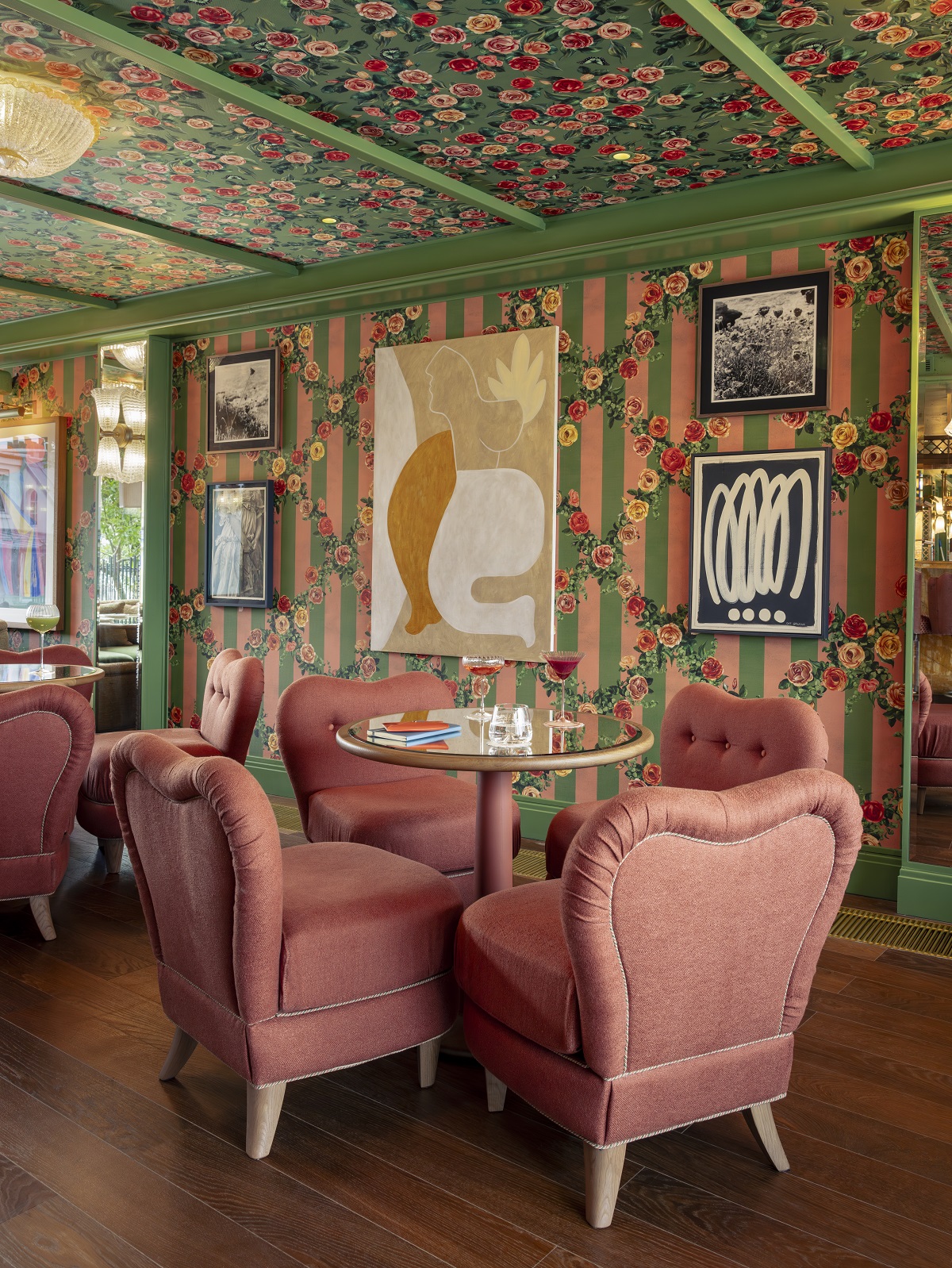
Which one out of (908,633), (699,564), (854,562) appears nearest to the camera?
(908,633)

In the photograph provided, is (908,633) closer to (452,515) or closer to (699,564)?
(699,564)

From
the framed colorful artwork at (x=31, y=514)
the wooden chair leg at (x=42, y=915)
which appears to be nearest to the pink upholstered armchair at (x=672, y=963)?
the wooden chair leg at (x=42, y=915)

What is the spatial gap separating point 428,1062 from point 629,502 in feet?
9.00

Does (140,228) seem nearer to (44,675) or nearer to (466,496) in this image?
(466,496)

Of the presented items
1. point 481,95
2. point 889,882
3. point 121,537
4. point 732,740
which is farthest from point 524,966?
point 121,537

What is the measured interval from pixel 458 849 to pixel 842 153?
2757 millimetres

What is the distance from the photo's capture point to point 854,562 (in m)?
3.97

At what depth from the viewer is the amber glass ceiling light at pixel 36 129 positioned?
10.5 feet

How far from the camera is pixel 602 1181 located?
1.91m

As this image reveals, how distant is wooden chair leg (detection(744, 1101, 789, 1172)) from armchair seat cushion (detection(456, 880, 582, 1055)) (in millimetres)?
491

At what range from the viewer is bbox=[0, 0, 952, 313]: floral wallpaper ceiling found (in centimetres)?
282

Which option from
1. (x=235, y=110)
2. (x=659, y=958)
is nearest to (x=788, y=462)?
(x=235, y=110)

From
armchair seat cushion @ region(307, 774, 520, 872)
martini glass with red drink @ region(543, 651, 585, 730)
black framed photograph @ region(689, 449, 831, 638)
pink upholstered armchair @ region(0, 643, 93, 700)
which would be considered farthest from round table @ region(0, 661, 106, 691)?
black framed photograph @ region(689, 449, 831, 638)

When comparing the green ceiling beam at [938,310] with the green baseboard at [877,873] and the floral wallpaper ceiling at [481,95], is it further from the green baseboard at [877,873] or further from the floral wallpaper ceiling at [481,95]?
the green baseboard at [877,873]
